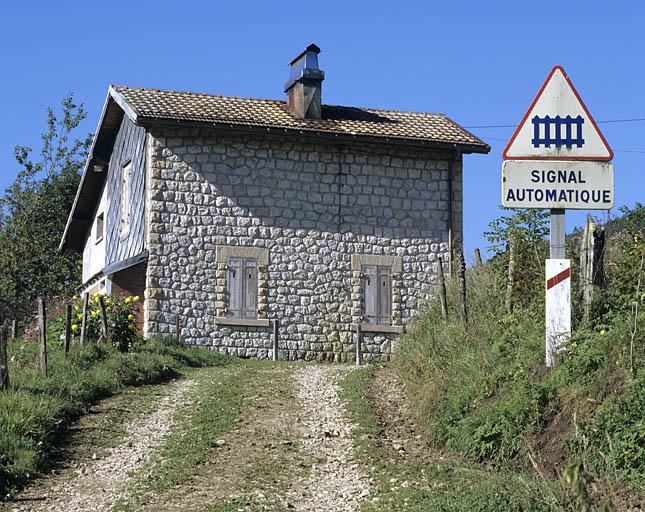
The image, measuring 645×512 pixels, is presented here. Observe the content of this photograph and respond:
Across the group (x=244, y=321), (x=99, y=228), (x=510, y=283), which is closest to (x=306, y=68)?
(x=244, y=321)

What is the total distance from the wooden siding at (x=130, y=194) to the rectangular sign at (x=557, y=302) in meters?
12.8

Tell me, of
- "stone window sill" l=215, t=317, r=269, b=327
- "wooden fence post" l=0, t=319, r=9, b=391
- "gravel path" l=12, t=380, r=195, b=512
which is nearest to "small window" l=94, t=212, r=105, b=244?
"stone window sill" l=215, t=317, r=269, b=327

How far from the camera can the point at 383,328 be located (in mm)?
22141

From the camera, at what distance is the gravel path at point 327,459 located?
9.07m

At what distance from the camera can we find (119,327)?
59.1 ft

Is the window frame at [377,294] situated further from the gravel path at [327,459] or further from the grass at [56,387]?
the gravel path at [327,459]

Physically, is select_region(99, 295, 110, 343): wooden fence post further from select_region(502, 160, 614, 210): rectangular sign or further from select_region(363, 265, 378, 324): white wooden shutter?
select_region(502, 160, 614, 210): rectangular sign

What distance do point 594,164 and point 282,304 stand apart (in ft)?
39.8

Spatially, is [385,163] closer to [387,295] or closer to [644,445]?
[387,295]

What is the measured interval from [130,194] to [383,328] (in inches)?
259

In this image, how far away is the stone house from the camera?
2114 cm

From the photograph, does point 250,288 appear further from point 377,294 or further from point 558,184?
point 558,184

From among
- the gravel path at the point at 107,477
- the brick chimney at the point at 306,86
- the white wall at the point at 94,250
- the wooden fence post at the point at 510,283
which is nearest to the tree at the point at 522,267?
the wooden fence post at the point at 510,283

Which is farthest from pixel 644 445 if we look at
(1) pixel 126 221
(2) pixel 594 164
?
(1) pixel 126 221
